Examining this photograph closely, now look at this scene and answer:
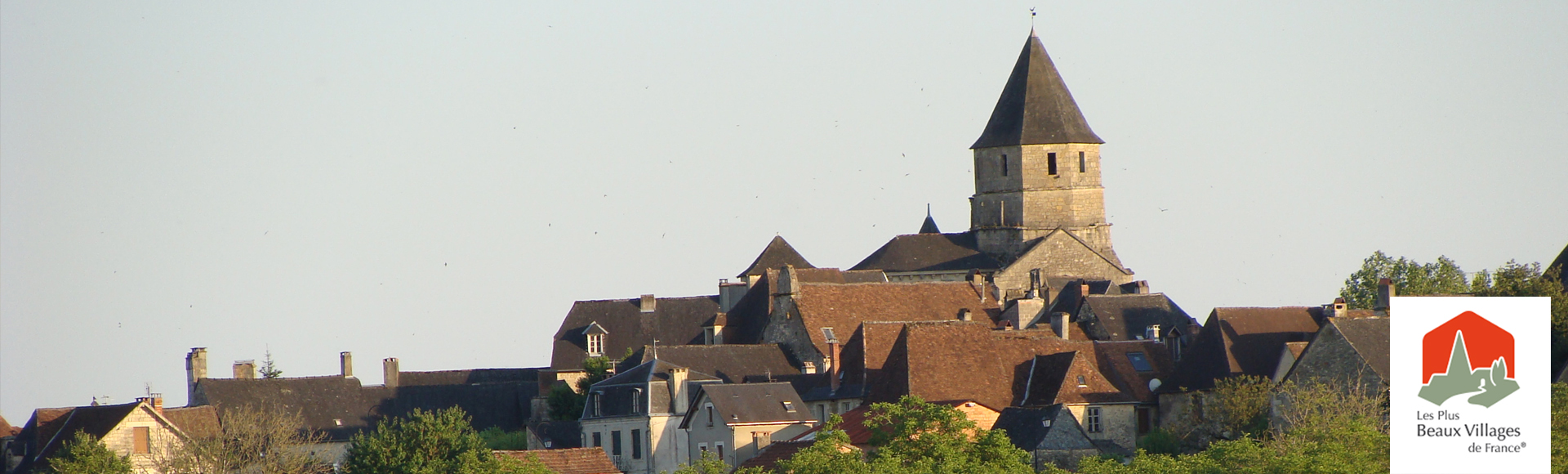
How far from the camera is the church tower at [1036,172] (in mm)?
79188

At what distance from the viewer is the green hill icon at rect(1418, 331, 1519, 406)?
16.2 metres

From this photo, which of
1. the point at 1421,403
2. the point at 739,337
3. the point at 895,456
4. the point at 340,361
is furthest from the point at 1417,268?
the point at 1421,403

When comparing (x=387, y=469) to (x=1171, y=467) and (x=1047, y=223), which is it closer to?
(x=1171, y=467)

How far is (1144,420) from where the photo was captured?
48875mm

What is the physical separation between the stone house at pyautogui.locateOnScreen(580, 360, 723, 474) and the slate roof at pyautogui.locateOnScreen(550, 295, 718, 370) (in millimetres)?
13201

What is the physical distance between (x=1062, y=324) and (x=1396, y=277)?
20327mm

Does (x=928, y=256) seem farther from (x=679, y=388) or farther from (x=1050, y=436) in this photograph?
(x=1050, y=436)

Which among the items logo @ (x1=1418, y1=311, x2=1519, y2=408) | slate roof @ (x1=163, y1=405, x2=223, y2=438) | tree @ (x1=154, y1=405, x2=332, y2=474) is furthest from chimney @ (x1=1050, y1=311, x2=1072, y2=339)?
logo @ (x1=1418, y1=311, x2=1519, y2=408)

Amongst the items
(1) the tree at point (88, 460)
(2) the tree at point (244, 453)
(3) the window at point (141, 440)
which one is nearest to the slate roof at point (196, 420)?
(2) the tree at point (244, 453)

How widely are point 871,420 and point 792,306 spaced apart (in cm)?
2103

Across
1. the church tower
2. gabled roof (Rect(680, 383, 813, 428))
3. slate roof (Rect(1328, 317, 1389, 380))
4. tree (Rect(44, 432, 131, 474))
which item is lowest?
tree (Rect(44, 432, 131, 474))

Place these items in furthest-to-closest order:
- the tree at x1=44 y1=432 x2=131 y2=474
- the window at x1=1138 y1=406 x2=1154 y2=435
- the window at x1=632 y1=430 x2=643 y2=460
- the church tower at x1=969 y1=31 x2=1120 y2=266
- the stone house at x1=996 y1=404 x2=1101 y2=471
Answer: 1. the church tower at x1=969 y1=31 x2=1120 y2=266
2. the window at x1=632 y1=430 x2=643 y2=460
3. the window at x1=1138 y1=406 x2=1154 y2=435
4. the tree at x1=44 y1=432 x2=131 y2=474
5. the stone house at x1=996 y1=404 x2=1101 y2=471

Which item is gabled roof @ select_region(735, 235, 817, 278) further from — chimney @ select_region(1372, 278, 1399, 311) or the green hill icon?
the green hill icon

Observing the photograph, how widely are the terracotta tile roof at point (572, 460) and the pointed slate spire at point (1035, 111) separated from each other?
38.2 meters
